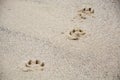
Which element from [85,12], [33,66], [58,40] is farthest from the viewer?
[85,12]

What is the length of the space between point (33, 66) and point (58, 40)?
30 centimetres

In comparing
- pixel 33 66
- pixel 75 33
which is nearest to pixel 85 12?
pixel 75 33

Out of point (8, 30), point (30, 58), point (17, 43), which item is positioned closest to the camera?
point (30, 58)

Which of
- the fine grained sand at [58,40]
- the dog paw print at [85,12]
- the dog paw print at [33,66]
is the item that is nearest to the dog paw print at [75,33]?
the fine grained sand at [58,40]

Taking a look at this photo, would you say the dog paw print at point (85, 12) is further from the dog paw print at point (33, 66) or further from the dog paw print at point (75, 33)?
the dog paw print at point (33, 66)

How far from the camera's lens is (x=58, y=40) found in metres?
1.85

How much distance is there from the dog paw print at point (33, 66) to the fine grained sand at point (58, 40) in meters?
0.03

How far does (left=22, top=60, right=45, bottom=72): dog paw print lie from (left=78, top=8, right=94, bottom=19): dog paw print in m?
0.60

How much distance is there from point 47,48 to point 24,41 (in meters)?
0.19

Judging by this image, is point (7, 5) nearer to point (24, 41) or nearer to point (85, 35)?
point (24, 41)

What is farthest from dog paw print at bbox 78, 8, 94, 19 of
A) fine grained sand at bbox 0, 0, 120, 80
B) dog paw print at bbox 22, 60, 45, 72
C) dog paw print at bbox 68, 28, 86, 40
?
dog paw print at bbox 22, 60, 45, 72

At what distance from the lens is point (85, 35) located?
1.88m

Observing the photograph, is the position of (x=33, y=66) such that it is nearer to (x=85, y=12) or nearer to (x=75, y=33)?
(x=75, y=33)

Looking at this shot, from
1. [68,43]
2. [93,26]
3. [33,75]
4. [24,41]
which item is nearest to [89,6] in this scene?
[93,26]
